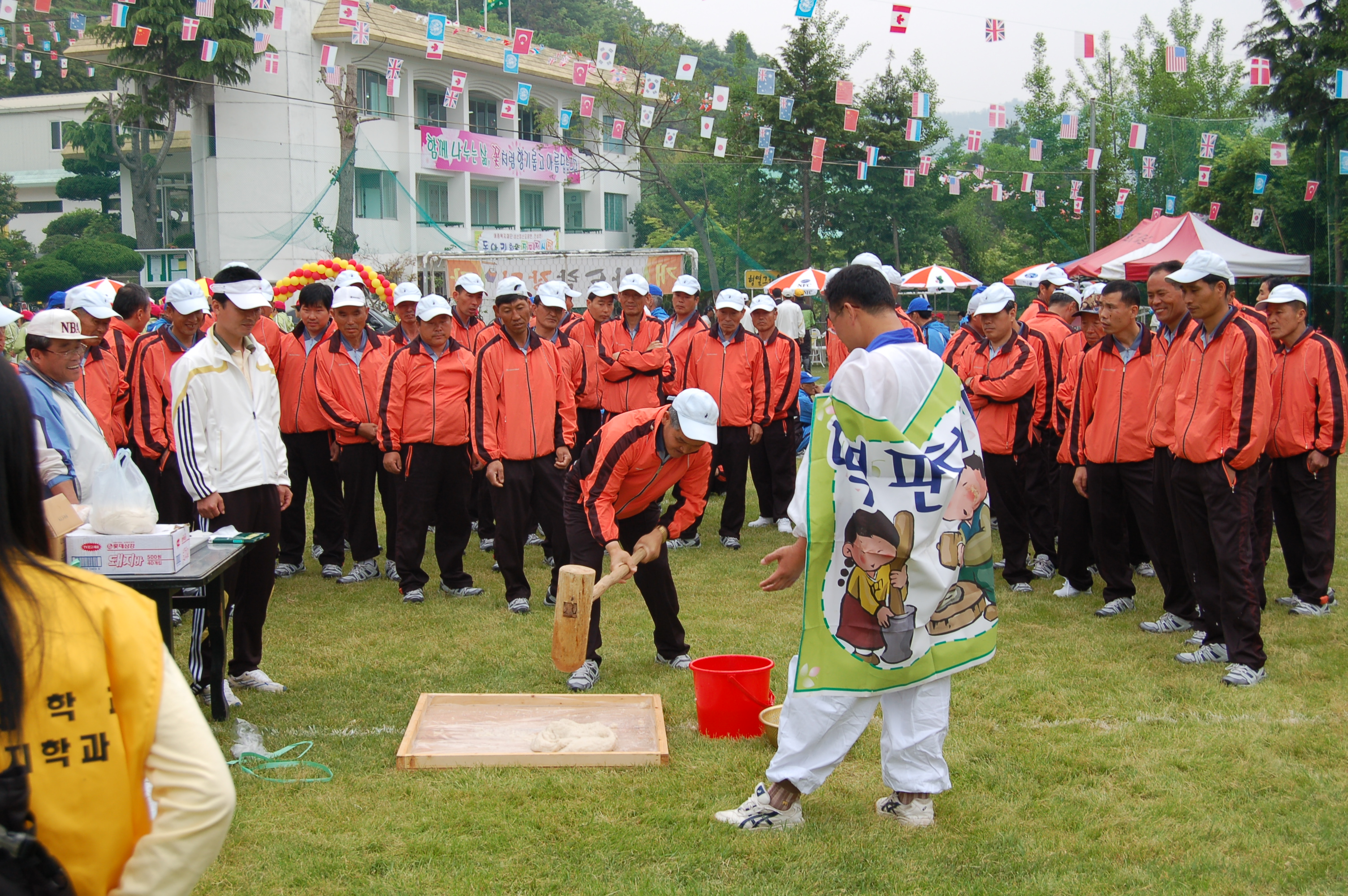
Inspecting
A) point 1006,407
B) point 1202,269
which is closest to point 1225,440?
point 1202,269

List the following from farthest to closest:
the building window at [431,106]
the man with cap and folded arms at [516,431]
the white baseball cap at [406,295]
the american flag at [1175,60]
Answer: the building window at [431,106] < the american flag at [1175,60] < the white baseball cap at [406,295] < the man with cap and folded arms at [516,431]

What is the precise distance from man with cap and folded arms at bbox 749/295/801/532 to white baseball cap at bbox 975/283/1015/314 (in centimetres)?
256

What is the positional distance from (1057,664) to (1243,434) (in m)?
1.62

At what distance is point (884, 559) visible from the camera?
3855mm

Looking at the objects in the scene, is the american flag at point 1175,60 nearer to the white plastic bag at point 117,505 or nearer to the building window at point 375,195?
the white plastic bag at point 117,505

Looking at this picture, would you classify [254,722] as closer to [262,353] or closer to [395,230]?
[262,353]

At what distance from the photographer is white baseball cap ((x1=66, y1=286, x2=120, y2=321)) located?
738 centimetres

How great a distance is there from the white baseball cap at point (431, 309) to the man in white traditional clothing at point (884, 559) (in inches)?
178

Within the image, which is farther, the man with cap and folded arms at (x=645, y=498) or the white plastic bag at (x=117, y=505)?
the man with cap and folded arms at (x=645, y=498)

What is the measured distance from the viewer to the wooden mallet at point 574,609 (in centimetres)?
523

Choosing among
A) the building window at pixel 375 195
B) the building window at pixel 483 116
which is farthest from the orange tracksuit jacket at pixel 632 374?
the building window at pixel 483 116

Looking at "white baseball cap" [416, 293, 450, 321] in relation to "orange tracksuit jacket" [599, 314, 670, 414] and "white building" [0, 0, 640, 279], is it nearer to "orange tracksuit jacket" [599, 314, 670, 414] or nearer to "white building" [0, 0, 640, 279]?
"orange tracksuit jacket" [599, 314, 670, 414]

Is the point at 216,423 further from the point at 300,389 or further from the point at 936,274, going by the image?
the point at 936,274

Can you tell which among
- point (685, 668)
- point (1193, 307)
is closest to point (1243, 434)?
point (1193, 307)
